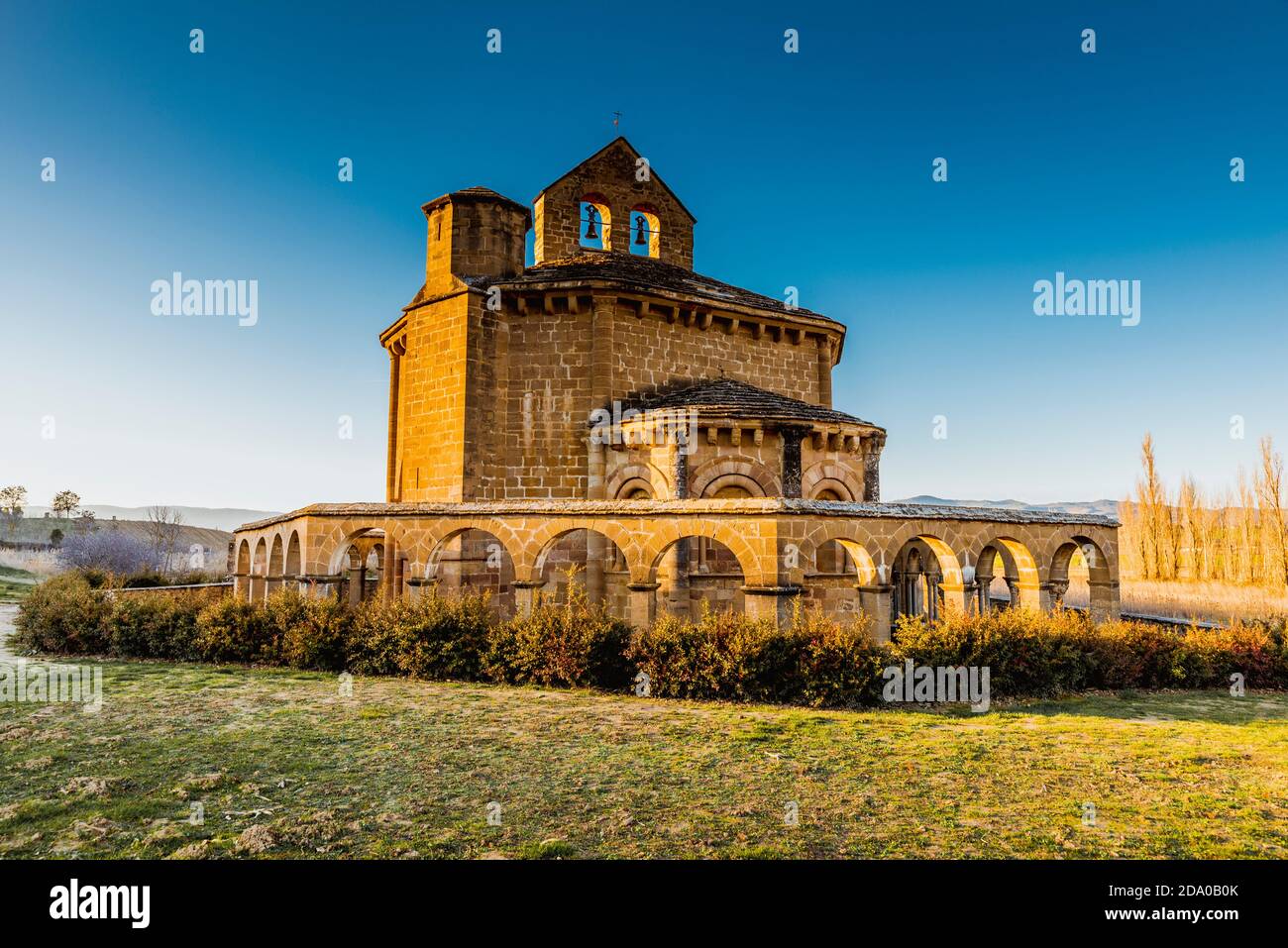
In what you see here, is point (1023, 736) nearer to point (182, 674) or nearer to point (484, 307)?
point (182, 674)

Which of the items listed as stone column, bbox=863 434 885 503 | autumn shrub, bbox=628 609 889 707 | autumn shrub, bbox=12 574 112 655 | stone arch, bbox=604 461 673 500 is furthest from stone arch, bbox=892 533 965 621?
autumn shrub, bbox=12 574 112 655

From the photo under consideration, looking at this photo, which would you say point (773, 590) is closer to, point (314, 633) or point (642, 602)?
point (642, 602)

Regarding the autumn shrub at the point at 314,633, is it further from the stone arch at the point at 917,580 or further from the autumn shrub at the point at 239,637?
the stone arch at the point at 917,580

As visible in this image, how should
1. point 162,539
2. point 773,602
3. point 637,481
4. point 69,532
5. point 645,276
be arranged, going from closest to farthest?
point 773,602, point 637,481, point 645,276, point 162,539, point 69,532

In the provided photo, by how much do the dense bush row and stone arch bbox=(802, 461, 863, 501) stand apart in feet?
15.6

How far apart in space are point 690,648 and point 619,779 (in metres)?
3.63

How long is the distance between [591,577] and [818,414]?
5.94 metres

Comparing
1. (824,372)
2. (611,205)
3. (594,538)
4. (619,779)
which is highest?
(611,205)

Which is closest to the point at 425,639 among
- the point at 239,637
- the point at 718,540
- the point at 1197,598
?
the point at 239,637

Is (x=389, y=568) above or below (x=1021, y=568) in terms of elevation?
below

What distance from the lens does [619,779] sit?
581 cm

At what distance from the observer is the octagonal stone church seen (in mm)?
11742

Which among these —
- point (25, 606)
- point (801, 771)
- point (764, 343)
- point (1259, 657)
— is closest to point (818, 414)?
point (764, 343)

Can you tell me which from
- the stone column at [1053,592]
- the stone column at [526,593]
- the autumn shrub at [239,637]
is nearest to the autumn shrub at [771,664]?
the stone column at [526,593]
